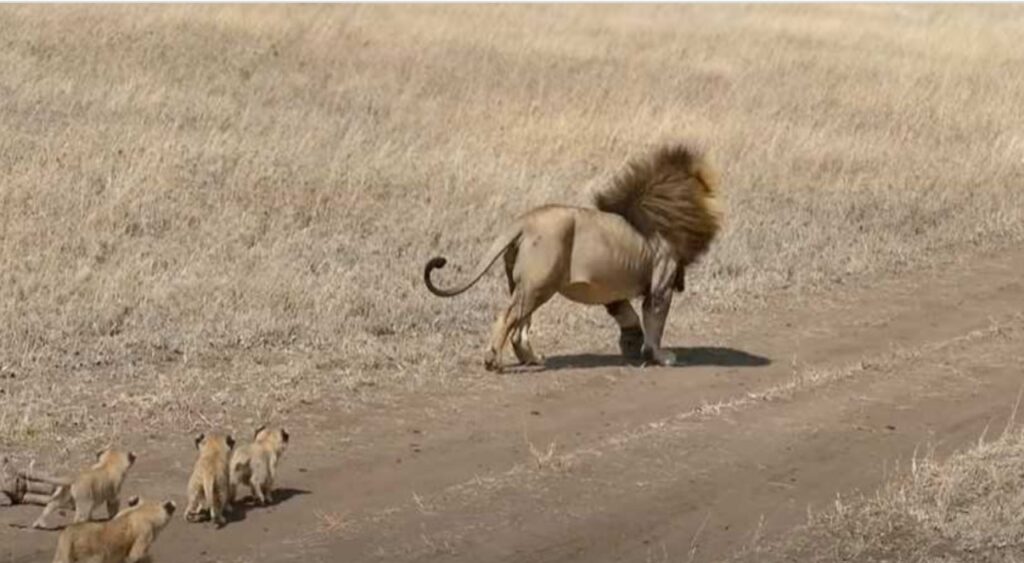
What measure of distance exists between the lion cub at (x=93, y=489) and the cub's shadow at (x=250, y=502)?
482mm

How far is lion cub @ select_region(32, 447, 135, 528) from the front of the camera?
7.19m

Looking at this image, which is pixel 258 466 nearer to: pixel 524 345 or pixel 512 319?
pixel 512 319

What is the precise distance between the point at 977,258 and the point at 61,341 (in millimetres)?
7667

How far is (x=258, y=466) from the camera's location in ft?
25.3

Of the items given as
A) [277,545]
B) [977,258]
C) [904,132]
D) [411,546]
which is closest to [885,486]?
[411,546]

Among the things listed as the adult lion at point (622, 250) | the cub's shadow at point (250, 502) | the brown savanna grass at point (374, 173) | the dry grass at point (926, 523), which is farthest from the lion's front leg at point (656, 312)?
the cub's shadow at point (250, 502)

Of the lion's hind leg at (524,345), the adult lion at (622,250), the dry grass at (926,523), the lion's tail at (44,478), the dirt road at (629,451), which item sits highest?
the adult lion at (622,250)

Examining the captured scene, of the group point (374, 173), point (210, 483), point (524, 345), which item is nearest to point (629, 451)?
point (524, 345)

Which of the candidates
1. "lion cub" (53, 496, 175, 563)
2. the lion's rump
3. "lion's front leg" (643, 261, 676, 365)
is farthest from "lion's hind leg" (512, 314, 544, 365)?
"lion cub" (53, 496, 175, 563)

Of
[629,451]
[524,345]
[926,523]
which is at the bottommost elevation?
[926,523]

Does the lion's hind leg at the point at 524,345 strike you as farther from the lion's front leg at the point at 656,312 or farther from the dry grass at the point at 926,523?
the dry grass at the point at 926,523

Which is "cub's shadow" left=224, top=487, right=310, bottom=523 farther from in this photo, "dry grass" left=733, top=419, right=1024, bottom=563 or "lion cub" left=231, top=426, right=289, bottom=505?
"dry grass" left=733, top=419, right=1024, bottom=563

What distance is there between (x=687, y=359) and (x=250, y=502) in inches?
157

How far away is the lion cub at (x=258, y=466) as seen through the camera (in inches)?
302
